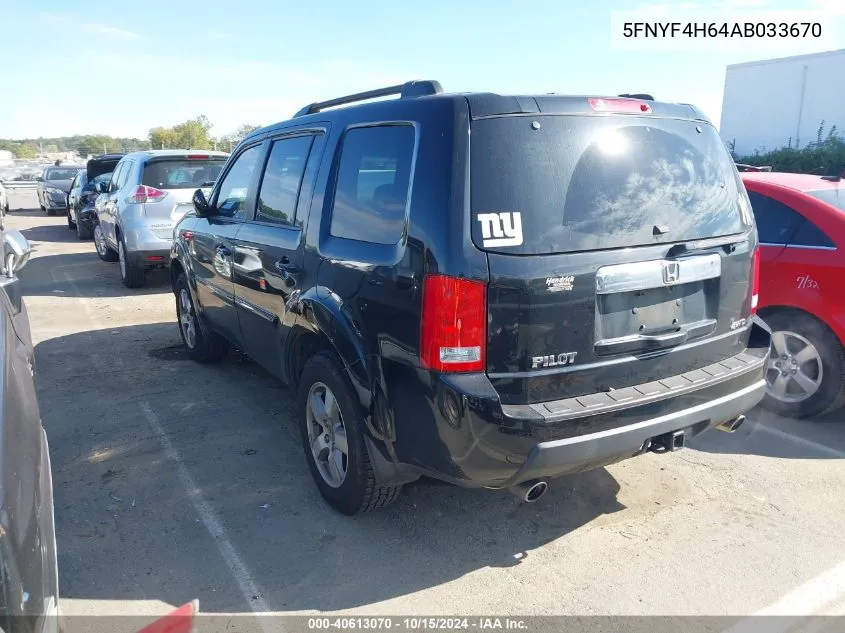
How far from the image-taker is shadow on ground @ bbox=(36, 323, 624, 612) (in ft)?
10.1

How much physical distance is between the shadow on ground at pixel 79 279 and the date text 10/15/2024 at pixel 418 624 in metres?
7.80

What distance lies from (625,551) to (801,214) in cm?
287

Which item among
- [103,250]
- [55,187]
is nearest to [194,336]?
[103,250]

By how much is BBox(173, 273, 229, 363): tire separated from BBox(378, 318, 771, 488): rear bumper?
3.22 meters

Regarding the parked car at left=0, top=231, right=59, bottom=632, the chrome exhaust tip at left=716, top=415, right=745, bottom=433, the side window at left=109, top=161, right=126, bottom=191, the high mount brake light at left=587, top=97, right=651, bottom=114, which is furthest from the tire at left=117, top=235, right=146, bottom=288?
the chrome exhaust tip at left=716, top=415, right=745, bottom=433

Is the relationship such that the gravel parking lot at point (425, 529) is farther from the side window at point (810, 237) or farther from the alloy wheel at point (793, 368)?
the side window at point (810, 237)

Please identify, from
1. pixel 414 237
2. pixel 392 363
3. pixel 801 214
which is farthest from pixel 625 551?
pixel 801 214

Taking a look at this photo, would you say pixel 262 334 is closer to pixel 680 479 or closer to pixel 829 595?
pixel 680 479

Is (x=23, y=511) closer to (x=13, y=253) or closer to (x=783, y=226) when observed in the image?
(x=13, y=253)

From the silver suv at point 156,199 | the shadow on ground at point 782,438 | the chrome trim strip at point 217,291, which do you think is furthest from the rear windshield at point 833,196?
the silver suv at point 156,199

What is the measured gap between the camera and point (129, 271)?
9.56 m

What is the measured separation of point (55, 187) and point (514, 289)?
2307cm

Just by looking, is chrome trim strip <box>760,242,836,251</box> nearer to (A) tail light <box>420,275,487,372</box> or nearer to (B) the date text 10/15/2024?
(A) tail light <box>420,275,487,372</box>

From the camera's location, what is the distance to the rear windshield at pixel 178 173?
9305 millimetres
